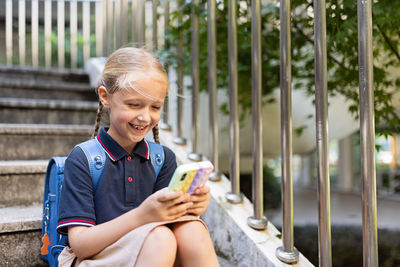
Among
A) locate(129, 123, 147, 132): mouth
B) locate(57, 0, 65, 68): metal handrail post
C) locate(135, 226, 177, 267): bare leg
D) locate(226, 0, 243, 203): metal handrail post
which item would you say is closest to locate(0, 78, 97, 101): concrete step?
locate(57, 0, 65, 68): metal handrail post

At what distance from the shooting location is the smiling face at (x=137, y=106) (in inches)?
37.2

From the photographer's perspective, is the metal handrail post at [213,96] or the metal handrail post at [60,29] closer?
the metal handrail post at [213,96]

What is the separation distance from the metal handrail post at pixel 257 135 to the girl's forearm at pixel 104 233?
19.2 inches

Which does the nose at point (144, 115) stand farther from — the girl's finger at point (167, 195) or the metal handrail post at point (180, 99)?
the metal handrail post at point (180, 99)

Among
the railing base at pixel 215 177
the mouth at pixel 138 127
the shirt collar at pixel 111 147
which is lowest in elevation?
the railing base at pixel 215 177

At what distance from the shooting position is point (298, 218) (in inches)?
156

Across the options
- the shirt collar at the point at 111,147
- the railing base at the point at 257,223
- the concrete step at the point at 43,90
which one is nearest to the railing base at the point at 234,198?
the railing base at the point at 257,223

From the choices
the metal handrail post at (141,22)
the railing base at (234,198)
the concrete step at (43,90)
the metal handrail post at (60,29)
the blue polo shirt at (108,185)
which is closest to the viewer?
the blue polo shirt at (108,185)

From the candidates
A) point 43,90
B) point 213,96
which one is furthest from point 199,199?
point 43,90

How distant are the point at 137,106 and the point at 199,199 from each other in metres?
0.29

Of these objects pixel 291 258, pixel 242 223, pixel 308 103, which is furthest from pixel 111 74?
pixel 308 103

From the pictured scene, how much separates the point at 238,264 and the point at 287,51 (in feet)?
2.31

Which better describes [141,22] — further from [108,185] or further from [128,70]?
[108,185]

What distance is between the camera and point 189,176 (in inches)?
31.7
